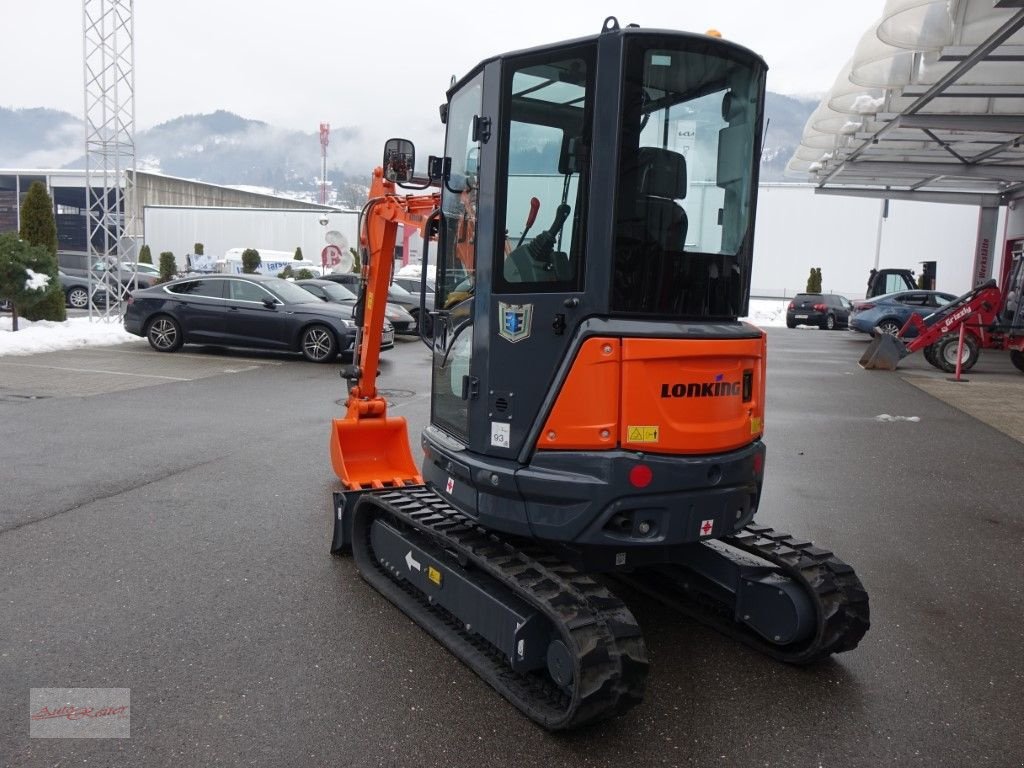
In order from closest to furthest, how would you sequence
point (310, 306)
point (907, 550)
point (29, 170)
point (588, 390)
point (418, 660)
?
point (588, 390) → point (418, 660) → point (907, 550) → point (310, 306) → point (29, 170)

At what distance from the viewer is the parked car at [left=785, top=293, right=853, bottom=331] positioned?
3188 cm

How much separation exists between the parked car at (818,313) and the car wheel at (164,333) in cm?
2303

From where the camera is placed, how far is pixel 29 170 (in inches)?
2574

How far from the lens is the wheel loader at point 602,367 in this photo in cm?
360

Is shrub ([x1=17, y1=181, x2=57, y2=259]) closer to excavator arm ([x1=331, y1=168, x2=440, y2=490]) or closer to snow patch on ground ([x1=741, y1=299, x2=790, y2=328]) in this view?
excavator arm ([x1=331, y1=168, x2=440, y2=490])

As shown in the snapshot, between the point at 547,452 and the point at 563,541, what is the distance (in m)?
0.39

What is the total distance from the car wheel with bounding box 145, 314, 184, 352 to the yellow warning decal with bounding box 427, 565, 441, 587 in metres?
13.5

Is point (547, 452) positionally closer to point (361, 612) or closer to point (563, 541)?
point (563, 541)

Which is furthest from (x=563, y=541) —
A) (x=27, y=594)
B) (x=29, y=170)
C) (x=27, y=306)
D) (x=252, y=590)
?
(x=29, y=170)

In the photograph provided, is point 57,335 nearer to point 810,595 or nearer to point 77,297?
point 77,297

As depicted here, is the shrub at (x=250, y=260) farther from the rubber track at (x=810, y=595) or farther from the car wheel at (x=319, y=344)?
the rubber track at (x=810, y=595)

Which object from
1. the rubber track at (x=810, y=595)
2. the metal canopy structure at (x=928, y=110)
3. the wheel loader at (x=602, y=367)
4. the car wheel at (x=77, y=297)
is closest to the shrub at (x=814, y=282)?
the metal canopy structure at (x=928, y=110)

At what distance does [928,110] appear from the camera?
17656mm

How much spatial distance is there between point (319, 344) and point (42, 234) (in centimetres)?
948
